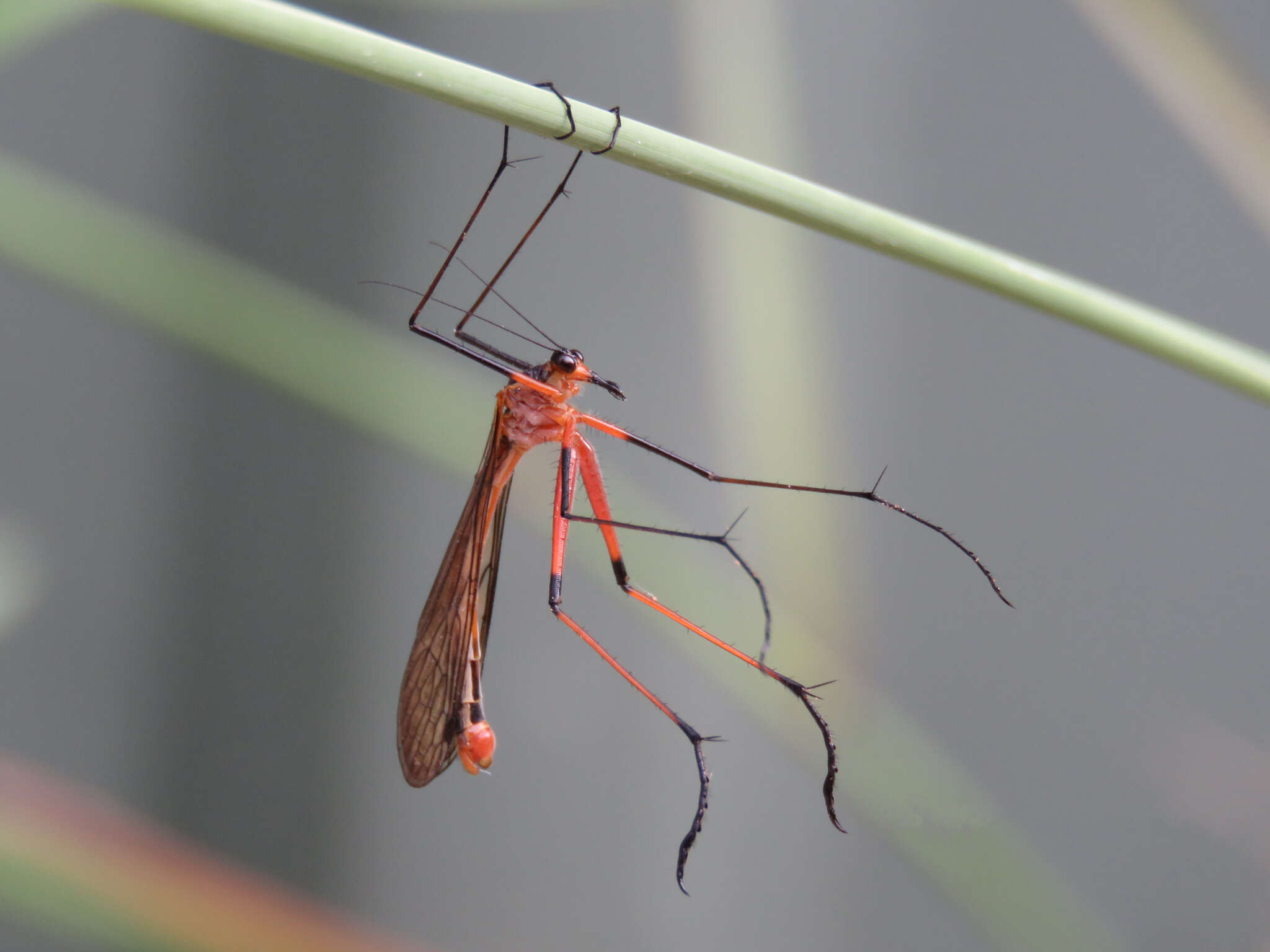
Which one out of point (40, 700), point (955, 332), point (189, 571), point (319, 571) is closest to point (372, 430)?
point (319, 571)

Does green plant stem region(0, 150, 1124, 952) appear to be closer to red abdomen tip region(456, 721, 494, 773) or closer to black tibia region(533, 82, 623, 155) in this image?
red abdomen tip region(456, 721, 494, 773)

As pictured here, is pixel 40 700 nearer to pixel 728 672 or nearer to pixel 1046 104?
pixel 728 672

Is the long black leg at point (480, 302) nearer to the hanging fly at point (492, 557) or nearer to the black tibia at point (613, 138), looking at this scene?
the hanging fly at point (492, 557)

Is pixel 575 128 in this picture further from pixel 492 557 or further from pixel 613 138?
pixel 492 557

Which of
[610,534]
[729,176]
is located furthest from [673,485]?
[729,176]

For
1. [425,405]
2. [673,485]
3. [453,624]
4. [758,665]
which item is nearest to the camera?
[758,665]

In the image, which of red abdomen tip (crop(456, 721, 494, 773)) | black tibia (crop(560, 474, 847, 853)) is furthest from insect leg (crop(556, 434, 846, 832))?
red abdomen tip (crop(456, 721, 494, 773))

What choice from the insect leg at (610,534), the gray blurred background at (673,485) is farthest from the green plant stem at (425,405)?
the insect leg at (610,534)
